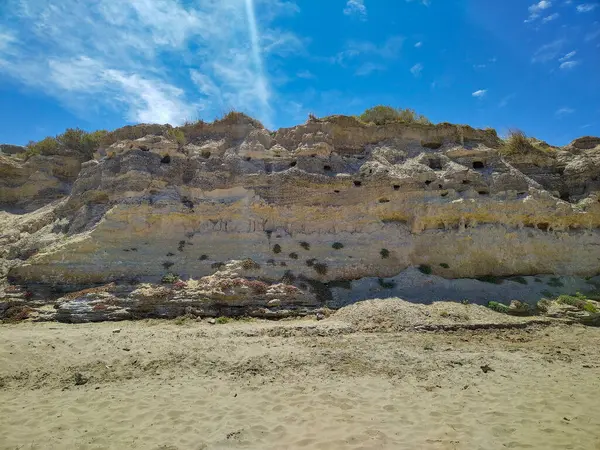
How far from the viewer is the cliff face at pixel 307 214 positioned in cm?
1945

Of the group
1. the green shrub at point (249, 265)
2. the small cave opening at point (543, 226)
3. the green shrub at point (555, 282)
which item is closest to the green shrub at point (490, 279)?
the green shrub at point (555, 282)

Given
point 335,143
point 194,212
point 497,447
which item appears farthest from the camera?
point 335,143

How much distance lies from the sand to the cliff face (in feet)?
16.4

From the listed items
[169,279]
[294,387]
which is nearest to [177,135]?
[169,279]

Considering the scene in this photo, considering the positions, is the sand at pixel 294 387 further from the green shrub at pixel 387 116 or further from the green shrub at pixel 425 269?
the green shrub at pixel 387 116

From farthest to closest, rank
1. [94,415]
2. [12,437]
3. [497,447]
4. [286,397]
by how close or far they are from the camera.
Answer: [286,397] < [94,415] < [12,437] < [497,447]

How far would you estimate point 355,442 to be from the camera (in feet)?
22.8

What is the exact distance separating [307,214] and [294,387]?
13.1m

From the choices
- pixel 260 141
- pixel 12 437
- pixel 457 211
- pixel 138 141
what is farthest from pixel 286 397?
pixel 138 141

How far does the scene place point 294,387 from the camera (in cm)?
966

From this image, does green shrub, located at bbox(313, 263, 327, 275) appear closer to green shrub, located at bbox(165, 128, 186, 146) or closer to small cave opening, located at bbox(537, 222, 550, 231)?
green shrub, located at bbox(165, 128, 186, 146)

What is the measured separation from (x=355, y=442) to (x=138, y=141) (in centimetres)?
2193

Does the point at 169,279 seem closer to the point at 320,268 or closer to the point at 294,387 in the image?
the point at 320,268

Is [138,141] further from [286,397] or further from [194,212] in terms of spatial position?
[286,397]
